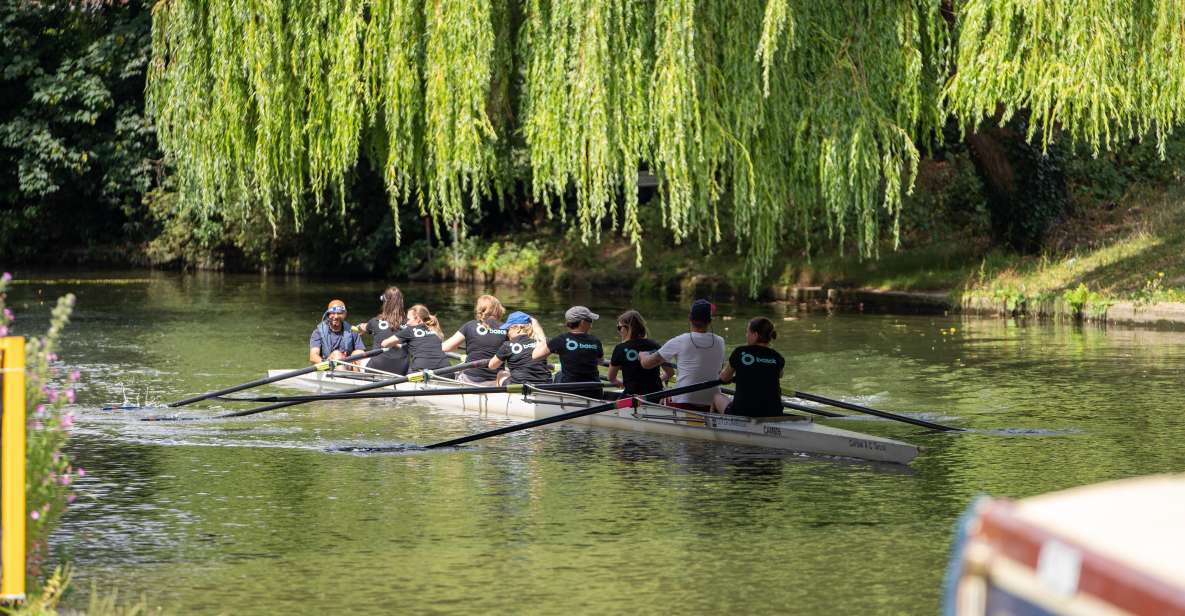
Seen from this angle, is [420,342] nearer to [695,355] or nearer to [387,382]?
[387,382]

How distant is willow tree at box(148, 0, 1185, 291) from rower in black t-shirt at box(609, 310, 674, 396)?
204cm

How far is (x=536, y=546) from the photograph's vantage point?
10.3 metres

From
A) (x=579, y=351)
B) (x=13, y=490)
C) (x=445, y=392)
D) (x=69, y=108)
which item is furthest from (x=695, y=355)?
(x=69, y=108)

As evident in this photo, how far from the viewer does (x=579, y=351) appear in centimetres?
1634

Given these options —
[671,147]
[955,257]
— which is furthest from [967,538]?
[955,257]

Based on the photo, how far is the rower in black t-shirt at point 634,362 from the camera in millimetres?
15688

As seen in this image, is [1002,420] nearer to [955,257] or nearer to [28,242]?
[955,257]

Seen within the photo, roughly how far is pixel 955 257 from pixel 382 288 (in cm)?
1610

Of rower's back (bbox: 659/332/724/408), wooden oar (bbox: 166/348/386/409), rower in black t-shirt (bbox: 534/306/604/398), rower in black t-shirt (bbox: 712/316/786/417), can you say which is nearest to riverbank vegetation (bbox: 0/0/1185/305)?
rower in black t-shirt (bbox: 712/316/786/417)

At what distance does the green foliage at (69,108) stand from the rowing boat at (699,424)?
32.1 m

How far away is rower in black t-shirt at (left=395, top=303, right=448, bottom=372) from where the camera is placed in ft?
61.5

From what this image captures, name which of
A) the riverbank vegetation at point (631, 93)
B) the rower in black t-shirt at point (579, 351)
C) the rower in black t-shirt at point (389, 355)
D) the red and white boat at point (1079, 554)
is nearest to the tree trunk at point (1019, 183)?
the riverbank vegetation at point (631, 93)

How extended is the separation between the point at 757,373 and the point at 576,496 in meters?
2.84

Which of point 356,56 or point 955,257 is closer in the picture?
point 356,56
